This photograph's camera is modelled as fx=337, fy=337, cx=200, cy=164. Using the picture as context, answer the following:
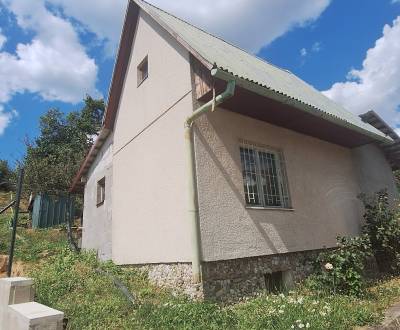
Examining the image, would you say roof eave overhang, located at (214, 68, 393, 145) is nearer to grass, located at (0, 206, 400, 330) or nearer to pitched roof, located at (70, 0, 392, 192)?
pitched roof, located at (70, 0, 392, 192)

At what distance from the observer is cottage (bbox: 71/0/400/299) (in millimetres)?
6180

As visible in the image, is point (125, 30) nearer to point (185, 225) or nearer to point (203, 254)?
point (185, 225)

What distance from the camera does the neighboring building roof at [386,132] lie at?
11.6 meters

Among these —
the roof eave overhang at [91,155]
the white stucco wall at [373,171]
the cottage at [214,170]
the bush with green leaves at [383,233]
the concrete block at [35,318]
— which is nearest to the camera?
the concrete block at [35,318]

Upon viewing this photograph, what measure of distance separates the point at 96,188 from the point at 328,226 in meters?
7.77

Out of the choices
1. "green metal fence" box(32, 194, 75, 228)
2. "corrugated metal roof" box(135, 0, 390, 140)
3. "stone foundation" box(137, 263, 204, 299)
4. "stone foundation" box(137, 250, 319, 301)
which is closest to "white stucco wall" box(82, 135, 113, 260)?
"stone foundation" box(137, 263, 204, 299)

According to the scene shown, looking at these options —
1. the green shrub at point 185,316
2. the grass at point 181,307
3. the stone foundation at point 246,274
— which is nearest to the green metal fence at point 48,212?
the grass at point 181,307

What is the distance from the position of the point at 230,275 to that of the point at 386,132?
892 cm

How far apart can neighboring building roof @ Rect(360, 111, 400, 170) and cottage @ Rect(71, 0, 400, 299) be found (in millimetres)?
1888

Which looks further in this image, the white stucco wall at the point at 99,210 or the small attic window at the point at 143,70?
the white stucco wall at the point at 99,210

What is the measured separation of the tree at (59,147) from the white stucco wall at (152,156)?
12.6 m

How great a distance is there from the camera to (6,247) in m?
11.8

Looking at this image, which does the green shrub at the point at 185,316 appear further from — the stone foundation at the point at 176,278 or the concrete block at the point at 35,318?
the concrete block at the point at 35,318

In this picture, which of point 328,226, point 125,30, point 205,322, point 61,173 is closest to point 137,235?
point 205,322
